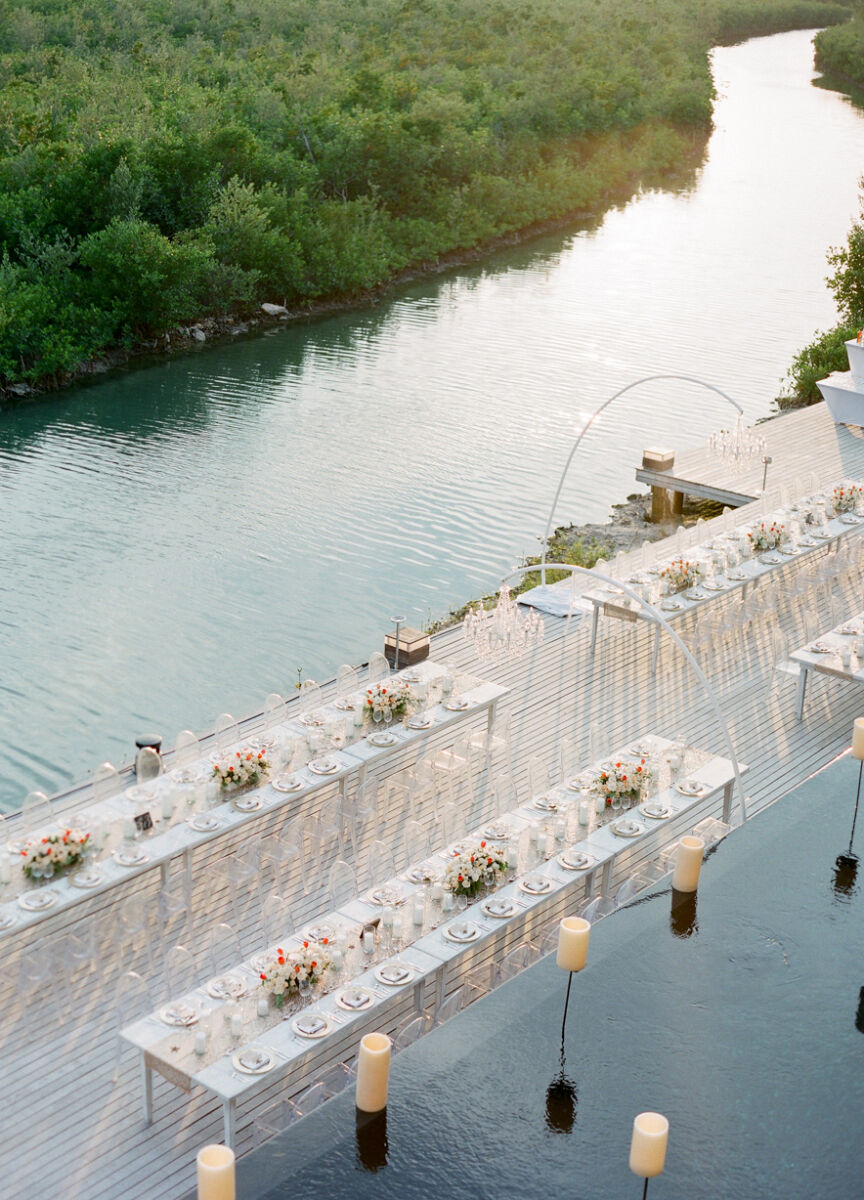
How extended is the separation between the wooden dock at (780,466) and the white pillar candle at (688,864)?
12.0 meters

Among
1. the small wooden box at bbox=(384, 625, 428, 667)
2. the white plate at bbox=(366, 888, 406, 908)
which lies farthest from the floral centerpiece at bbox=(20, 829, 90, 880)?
the small wooden box at bbox=(384, 625, 428, 667)

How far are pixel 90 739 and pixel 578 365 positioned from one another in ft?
71.3

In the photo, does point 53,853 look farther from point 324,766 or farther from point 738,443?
point 738,443

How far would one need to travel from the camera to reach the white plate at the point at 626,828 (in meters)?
14.0

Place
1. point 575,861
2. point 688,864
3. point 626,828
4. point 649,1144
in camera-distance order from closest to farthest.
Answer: point 649,1144
point 688,864
point 575,861
point 626,828

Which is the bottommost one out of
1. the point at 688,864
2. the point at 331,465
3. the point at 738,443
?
the point at 331,465

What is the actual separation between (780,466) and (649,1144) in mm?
19726

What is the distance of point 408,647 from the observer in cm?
1827

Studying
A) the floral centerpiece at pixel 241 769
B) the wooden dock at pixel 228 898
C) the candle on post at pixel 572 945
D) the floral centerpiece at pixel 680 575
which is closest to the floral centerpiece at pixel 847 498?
the wooden dock at pixel 228 898

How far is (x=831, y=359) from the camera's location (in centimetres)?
3447

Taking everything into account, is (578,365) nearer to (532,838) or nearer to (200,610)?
(200,610)

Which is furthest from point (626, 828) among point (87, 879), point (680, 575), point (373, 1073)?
point (680, 575)

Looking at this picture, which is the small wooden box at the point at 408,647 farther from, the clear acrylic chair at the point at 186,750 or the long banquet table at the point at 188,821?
the clear acrylic chair at the point at 186,750

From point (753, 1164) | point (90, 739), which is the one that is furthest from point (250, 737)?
point (753, 1164)
